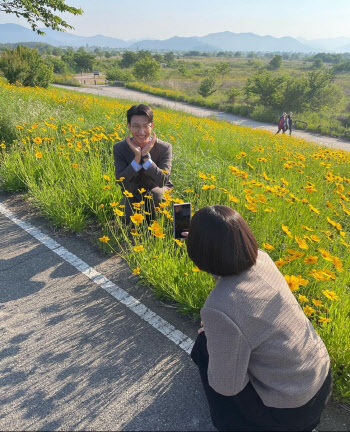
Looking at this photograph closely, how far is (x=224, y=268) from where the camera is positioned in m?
1.15

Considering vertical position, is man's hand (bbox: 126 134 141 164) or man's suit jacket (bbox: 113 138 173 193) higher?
man's hand (bbox: 126 134 141 164)

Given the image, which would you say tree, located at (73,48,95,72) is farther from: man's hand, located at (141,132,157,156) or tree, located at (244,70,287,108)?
man's hand, located at (141,132,157,156)

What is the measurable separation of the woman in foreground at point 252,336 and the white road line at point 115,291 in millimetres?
777

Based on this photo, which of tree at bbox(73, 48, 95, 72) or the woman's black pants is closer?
the woman's black pants

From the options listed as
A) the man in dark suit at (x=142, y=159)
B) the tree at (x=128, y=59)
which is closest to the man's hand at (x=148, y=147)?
the man in dark suit at (x=142, y=159)

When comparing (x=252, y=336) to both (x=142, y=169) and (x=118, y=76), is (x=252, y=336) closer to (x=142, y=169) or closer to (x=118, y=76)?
(x=142, y=169)

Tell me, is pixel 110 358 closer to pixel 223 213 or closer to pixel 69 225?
pixel 223 213

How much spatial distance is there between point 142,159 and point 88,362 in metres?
1.82

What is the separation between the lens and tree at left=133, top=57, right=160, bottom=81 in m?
39.8

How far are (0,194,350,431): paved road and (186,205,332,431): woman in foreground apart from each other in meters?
0.45

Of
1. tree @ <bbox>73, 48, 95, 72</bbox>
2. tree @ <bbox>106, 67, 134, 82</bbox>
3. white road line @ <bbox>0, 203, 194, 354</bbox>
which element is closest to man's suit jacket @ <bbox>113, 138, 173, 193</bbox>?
white road line @ <bbox>0, 203, 194, 354</bbox>

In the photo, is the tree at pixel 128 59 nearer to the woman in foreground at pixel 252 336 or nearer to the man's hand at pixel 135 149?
the man's hand at pixel 135 149

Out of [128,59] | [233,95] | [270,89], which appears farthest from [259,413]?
[128,59]

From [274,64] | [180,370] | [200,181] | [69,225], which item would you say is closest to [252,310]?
[180,370]
